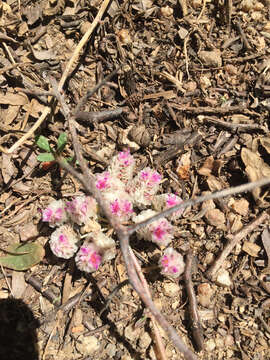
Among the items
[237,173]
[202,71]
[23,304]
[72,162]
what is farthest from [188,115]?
[23,304]

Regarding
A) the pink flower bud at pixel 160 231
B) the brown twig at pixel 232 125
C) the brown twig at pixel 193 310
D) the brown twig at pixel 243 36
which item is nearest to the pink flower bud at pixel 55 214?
the pink flower bud at pixel 160 231

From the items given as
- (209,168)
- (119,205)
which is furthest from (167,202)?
(209,168)

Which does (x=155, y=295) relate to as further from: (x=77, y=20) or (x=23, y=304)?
(x=77, y=20)

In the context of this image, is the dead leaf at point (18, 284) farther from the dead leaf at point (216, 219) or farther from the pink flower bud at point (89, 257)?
the dead leaf at point (216, 219)

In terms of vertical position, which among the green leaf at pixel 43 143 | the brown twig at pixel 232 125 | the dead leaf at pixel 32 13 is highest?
the dead leaf at pixel 32 13

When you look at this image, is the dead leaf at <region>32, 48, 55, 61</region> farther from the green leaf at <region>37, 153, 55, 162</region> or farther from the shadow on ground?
the shadow on ground

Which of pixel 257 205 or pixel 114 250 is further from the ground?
pixel 257 205
